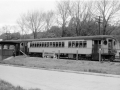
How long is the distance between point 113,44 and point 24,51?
1791 centimetres

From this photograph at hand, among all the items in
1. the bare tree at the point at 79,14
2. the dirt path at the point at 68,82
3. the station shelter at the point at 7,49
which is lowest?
the dirt path at the point at 68,82

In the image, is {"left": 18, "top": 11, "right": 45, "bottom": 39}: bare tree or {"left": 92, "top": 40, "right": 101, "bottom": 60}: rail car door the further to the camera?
{"left": 18, "top": 11, "right": 45, "bottom": 39}: bare tree

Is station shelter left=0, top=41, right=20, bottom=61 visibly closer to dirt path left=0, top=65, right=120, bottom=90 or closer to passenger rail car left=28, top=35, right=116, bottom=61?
passenger rail car left=28, top=35, right=116, bottom=61

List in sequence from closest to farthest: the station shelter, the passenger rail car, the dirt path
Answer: the dirt path, the passenger rail car, the station shelter

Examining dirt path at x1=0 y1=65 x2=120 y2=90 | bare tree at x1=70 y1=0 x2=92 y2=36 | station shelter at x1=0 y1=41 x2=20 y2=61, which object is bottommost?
dirt path at x1=0 y1=65 x2=120 y2=90

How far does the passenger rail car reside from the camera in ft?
87.4

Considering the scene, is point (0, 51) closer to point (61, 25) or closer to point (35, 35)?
point (61, 25)

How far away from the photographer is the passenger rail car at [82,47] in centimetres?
2662

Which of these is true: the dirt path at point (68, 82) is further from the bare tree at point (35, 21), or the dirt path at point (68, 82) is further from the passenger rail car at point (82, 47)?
the bare tree at point (35, 21)

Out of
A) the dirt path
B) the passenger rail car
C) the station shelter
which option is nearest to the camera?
the dirt path

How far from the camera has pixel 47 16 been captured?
6359 centimetres

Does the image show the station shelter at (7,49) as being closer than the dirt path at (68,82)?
No

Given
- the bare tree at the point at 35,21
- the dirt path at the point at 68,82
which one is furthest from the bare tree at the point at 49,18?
the dirt path at the point at 68,82

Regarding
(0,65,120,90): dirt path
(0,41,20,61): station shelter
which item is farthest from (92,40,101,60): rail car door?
(0,41,20,61): station shelter
